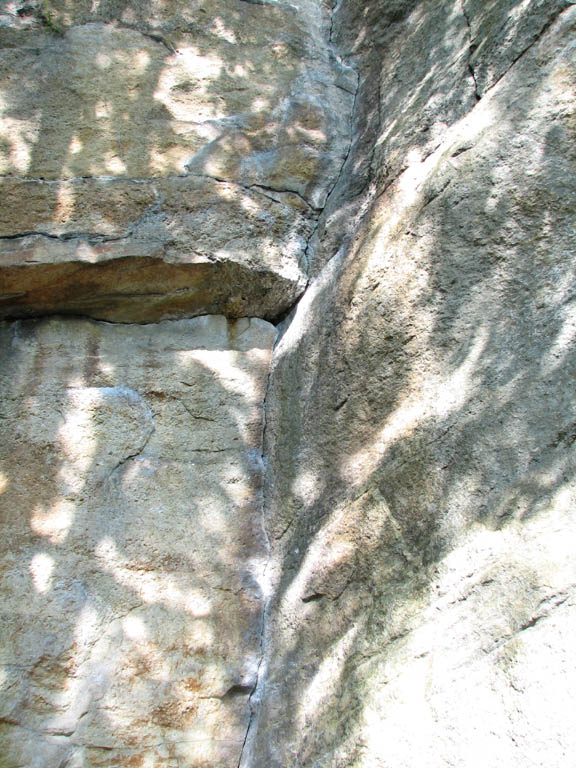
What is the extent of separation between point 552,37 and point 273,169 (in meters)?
1.28

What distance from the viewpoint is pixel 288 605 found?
85.4 inches

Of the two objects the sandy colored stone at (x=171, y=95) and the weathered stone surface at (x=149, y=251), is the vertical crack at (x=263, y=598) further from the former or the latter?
the sandy colored stone at (x=171, y=95)

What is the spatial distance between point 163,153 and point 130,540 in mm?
1651

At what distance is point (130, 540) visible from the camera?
91.6 inches

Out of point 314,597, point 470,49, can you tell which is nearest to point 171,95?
point 470,49

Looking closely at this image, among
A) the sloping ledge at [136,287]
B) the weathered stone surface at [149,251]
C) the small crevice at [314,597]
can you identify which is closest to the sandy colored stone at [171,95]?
the weathered stone surface at [149,251]

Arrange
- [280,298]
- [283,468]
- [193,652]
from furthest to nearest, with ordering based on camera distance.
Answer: [280,298] < [283,468] < [193,652]

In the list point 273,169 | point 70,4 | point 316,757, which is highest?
point 70,4

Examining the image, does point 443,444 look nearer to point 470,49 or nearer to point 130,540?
point 130,540

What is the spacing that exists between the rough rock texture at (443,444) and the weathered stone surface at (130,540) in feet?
0.43

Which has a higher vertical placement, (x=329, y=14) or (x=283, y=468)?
(x=329, y=14)

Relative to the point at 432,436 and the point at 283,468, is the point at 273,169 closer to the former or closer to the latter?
the point at 283,468

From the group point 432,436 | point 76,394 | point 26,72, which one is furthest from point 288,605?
point 26,72

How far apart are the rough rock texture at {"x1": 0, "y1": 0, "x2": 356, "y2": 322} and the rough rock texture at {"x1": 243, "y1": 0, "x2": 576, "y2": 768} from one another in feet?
1.33
